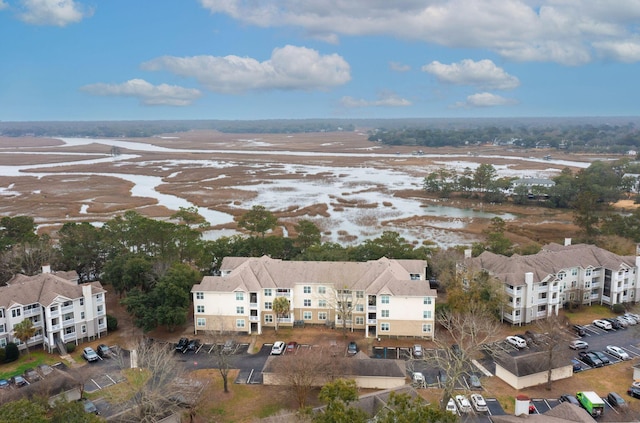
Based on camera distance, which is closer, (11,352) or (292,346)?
(11,352)

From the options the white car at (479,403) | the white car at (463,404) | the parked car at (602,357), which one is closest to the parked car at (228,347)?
Answer: the white car at (463,404)

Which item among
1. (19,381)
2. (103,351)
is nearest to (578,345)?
(103,351)

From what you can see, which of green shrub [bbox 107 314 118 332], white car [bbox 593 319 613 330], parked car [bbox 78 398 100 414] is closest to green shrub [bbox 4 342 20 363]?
green shrub [bbox 107 314 118 332]

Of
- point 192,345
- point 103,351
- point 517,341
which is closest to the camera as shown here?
point 103,351

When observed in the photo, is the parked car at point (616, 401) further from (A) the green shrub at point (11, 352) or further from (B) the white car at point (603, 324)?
(A) the green shrub at point (11, 352)

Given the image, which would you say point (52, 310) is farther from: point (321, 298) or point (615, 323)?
point (615, 323)

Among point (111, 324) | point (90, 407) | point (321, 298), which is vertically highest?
point (321, 298)

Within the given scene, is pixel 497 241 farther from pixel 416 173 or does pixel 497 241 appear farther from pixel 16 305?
pixel 416 173
